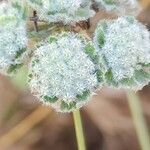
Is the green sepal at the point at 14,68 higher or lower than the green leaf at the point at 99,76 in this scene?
higher

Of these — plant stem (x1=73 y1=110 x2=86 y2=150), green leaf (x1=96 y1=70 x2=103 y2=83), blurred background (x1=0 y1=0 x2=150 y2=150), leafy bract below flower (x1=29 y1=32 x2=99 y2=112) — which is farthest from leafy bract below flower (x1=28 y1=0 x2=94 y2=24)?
blurred background (x1=0 y1=0 x2=150 y2=150)

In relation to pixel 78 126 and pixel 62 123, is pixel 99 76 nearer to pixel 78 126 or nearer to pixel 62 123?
pixel 78 126

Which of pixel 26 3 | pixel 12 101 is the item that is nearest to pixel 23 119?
pixel 12 101

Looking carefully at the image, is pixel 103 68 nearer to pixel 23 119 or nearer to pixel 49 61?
pixel 49 61

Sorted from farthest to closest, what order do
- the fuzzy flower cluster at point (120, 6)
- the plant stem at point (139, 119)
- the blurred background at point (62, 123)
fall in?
1. the blurred background at point (62, 123)
2. the plant stem at point (139, 119)
3. the fuzzy flower cluster at point (120, 6)

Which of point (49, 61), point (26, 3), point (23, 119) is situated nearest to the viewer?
point (49, 61)

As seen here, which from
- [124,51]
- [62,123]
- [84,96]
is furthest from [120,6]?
[62,123]

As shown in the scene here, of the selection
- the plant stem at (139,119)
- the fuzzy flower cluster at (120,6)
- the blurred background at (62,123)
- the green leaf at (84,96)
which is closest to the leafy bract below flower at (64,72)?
the green leaf at (84,96)

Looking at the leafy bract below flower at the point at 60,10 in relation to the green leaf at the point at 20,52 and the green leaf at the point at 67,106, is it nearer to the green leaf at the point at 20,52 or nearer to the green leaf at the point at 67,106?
the green leaf at the point at 20,52
